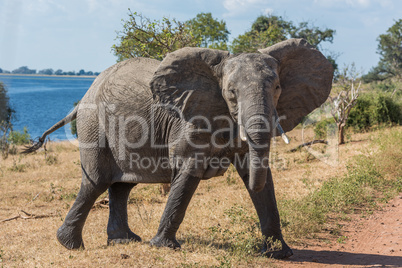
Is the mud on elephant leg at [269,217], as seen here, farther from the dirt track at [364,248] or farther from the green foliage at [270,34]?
the green foliage at [270,34]

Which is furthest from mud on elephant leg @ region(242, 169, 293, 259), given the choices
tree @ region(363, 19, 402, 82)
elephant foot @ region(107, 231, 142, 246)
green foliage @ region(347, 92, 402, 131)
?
tree @ region(363, 19, 402, 82)

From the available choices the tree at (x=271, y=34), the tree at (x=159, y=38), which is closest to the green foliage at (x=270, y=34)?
the tree at (x=271, y=34)

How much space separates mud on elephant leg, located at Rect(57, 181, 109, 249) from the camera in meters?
→ 6.28

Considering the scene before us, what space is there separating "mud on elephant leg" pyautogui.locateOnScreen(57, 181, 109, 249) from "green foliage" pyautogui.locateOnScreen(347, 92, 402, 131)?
1340 centimetres

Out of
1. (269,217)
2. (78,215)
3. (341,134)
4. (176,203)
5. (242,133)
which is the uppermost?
(242,133)

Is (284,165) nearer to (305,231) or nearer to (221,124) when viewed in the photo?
(305,231)

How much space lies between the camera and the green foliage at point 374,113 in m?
17.6

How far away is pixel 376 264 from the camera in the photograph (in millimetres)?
5793

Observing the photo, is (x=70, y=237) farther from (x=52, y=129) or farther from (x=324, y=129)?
(x=324, y=129)

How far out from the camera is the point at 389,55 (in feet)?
143

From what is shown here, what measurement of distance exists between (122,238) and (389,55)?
4182cm

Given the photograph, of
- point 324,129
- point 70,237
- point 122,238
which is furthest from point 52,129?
point 324,129

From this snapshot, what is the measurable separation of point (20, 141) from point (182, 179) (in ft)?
58.5

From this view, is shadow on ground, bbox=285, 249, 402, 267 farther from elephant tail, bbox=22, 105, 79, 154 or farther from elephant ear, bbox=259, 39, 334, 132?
elephant tail, bbox=22, 105, 79, 154
